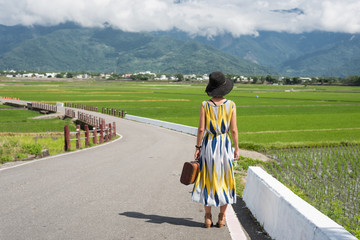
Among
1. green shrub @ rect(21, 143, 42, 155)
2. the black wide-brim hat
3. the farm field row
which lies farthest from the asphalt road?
the farm field row

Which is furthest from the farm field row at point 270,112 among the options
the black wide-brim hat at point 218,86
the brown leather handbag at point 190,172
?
the brown leather handbag at point 190,172

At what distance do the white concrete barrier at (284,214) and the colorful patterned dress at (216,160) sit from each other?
687mm

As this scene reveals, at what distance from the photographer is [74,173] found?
10430 millimetres

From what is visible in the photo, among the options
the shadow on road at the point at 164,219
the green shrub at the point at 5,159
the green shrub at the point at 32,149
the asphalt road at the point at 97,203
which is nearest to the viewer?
the asphalt road at the point at 97,203

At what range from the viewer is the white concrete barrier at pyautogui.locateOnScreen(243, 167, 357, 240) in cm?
412

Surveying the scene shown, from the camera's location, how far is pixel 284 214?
17.4 ft

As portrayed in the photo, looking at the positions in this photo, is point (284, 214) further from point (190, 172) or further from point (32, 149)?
point (32, 149)

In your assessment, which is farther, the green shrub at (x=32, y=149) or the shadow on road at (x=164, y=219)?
the green shrub at (x=32, y=149)

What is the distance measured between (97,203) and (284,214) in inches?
142

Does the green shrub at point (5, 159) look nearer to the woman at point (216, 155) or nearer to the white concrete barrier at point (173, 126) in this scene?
the woman at point (216, 155)

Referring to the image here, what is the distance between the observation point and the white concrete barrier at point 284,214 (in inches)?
162

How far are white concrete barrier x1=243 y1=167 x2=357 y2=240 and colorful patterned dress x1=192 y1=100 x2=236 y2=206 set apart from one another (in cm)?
69

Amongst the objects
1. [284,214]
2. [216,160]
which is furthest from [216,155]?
[284,214]

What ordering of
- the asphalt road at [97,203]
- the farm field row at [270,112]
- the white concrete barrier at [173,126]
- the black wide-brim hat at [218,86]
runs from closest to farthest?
the asphalt road at [97,203] → the black wide-brim hat at [218,86] → the white concrete barrier at [173,126] → the farm field row at [270,112]
